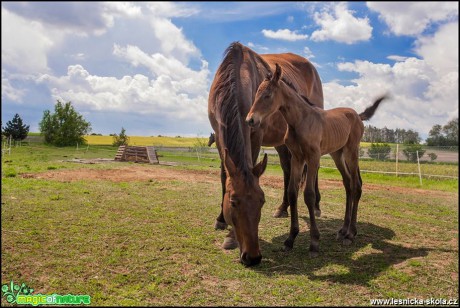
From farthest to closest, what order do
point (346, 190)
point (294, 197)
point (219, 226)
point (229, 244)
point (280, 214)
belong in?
1. point (280, 214)
2. point (219, 226)
3. point (346, 190)
4. point (294, 197)
5. point (229, 244)

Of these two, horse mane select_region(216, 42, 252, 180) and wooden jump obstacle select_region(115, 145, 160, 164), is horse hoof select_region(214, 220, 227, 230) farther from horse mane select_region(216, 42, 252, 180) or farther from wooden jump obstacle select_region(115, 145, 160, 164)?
wooden jump obstacle select_region(115, 145, 160, 164)

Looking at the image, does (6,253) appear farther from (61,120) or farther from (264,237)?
(61,120)

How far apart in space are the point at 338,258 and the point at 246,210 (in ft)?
5.53

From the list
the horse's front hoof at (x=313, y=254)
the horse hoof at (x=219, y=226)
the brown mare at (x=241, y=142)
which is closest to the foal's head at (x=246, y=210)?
the brown mare at (x=241, y=142)

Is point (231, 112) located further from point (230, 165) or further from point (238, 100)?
point (230, 165)

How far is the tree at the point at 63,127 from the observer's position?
55906mm

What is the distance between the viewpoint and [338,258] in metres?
4.45

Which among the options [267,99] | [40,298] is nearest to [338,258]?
[267,99]

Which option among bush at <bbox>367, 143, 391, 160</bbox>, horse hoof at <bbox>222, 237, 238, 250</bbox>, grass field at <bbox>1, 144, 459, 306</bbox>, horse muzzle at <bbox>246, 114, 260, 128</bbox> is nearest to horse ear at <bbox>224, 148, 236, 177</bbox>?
horse muzzle at <bbox>246, 114, 260, 128</bbox>

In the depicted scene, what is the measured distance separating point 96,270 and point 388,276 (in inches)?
135

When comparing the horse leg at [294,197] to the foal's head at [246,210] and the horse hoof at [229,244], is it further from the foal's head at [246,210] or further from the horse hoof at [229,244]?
the foal's head at [246,210]

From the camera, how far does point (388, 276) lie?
3.64m

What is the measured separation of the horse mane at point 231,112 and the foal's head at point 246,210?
0.30 ft

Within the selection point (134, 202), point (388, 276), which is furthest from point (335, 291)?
point (134, 202)
